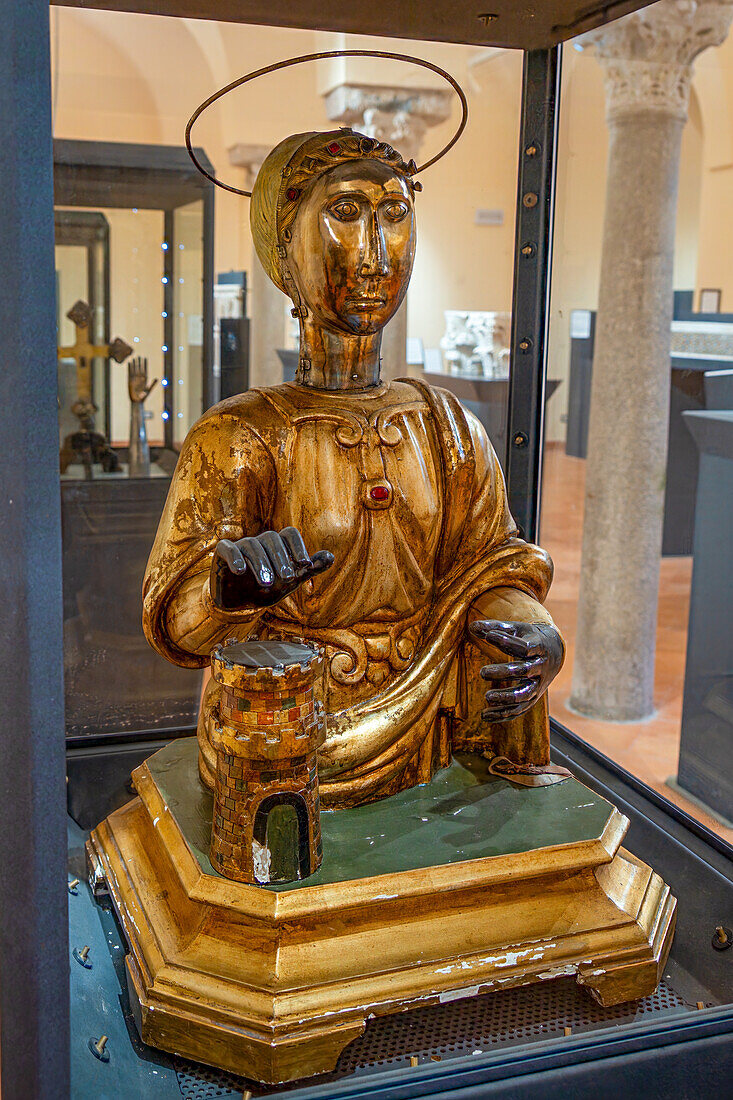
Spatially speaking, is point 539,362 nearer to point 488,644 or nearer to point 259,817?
point 488,644

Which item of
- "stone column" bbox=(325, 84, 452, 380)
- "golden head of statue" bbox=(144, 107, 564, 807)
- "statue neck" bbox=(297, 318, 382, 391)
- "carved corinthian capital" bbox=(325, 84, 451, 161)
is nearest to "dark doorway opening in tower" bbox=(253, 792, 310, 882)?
"golden head of statue" bbox=(144, 107, 564, 807)

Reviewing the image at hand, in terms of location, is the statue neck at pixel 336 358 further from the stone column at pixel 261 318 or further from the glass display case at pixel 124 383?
the stone column at pixel 261 318

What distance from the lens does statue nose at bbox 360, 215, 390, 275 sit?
124cm

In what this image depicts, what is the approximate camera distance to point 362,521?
50.5 inches

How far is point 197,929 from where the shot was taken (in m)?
1.09

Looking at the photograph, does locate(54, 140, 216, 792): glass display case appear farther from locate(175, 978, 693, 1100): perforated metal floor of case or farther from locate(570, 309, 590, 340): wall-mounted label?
locate(570, 309, 590, 340): wall-mounted label

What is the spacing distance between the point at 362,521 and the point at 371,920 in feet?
1.43

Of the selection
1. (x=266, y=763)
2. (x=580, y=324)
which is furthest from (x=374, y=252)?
(x=580, y=324)

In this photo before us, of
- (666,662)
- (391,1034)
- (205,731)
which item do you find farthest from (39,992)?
(666,662)

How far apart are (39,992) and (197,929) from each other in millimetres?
318

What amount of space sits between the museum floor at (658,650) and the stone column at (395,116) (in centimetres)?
44

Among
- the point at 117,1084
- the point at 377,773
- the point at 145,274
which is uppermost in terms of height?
the point at 145,274

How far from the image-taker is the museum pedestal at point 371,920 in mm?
1036

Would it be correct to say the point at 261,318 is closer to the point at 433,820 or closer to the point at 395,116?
the point at 395,116
